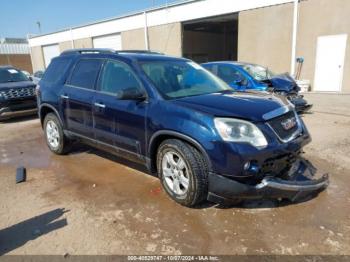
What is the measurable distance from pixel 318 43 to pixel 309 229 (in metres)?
13.1

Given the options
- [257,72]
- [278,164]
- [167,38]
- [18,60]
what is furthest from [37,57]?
[278,164]

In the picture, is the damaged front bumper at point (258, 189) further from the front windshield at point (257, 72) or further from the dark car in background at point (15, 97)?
the dark car in background at point (15, 97)

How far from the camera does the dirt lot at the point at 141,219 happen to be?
300 centimetres

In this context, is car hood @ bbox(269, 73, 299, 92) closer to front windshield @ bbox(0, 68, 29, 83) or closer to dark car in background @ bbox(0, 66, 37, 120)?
dark car in background @ bbox(0, 66, 37, 120)

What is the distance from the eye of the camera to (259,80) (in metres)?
8.23

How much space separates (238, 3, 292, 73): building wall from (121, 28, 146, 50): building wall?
8.07 metres

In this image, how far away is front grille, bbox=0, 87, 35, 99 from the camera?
9186 mm

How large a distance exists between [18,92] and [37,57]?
28.5 metres

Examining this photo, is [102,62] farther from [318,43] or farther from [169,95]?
[318,43]

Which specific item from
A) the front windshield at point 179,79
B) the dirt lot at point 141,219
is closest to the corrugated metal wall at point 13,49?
the dirt lot at point 141,219

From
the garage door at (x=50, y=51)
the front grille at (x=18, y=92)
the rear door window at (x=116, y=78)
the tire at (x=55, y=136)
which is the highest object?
the garage door at (x=50, y=51)

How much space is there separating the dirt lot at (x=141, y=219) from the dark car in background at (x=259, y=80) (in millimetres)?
3292

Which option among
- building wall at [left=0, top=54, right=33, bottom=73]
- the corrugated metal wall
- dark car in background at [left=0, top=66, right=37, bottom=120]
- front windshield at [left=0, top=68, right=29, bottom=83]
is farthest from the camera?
the corrugated metal wall

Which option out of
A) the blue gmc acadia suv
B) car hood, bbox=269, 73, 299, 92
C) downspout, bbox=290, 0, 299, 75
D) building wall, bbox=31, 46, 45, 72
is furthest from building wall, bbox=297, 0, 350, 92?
building wall, bbox=31, 46, 45, 72
